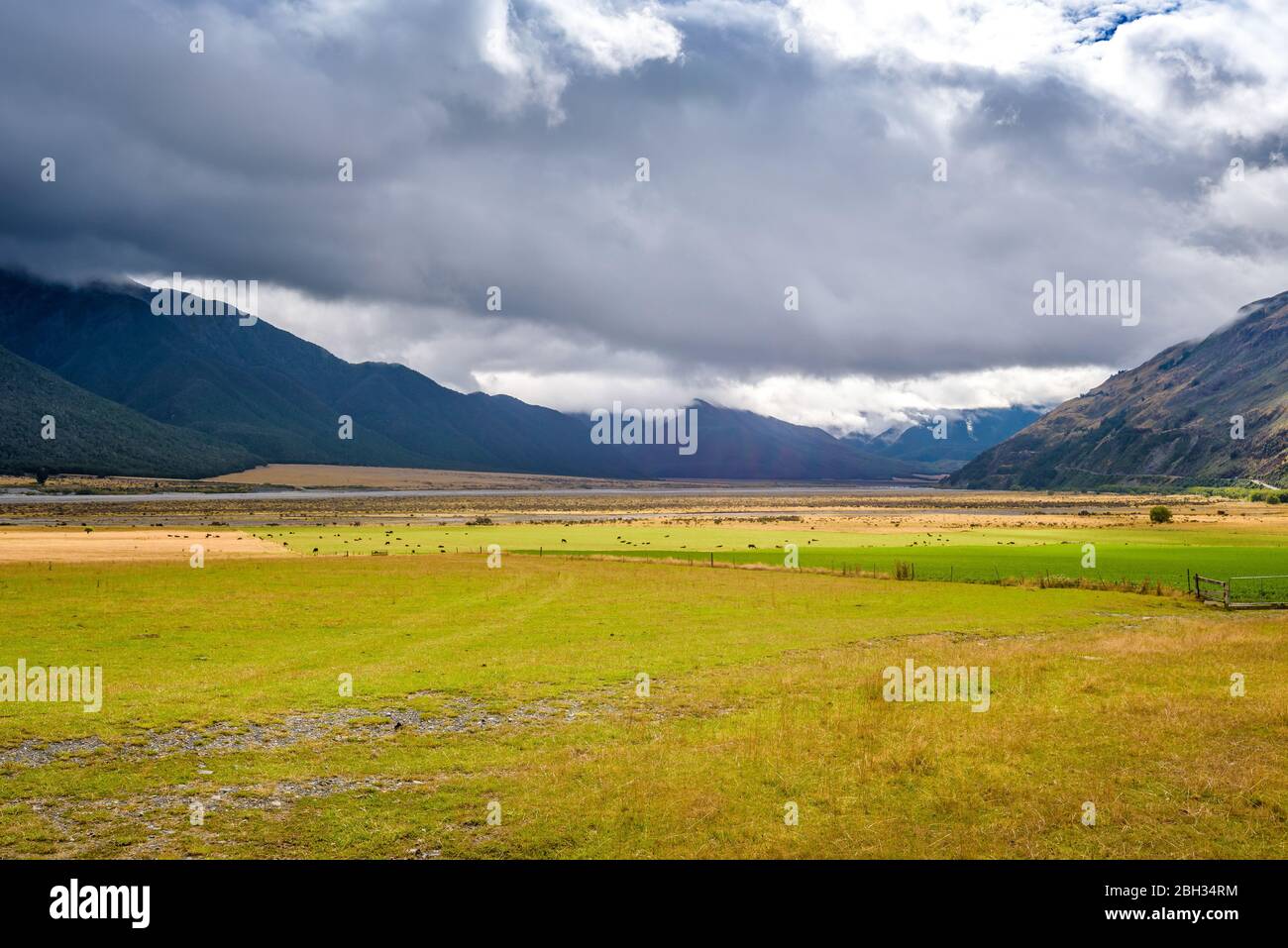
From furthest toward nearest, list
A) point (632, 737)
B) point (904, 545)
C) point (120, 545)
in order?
point (904, 545) < point (120, 545) < point (632, 737)

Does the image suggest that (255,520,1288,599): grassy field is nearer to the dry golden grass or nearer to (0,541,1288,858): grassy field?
the dry golden grass

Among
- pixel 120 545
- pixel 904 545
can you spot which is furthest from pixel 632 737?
pixel 904 545

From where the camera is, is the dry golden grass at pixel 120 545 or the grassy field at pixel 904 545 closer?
the grassy field at pixel 904 545

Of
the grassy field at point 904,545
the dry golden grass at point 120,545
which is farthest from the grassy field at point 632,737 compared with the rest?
the dry golden grass at point 120,545

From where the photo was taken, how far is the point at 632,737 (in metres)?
21.8

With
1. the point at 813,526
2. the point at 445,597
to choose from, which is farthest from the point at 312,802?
the point at 813,526

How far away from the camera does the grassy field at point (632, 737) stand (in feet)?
50.1

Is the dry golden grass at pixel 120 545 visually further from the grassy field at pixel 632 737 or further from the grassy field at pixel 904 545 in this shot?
the grassy field at pixel 632 737

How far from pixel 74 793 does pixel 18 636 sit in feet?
77.9

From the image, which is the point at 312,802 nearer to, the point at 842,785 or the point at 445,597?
the point at 842,785

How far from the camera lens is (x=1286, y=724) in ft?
→ 71.5

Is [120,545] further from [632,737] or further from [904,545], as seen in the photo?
[904,545]

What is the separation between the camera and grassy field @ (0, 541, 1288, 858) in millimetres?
15258

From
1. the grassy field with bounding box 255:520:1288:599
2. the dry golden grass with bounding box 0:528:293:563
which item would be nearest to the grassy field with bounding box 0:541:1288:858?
the grassy field with bounding box 255:520:1288:599
